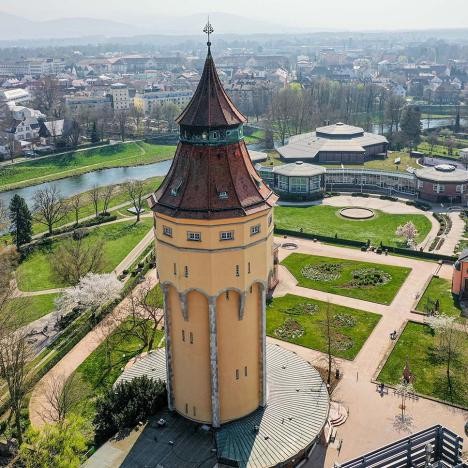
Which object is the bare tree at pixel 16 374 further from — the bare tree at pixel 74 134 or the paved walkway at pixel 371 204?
the bare tree at pixel 74 134

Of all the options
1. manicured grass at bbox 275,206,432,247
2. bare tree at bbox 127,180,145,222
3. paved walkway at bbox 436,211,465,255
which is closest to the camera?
paved walkway at bbox 436,211,465,255

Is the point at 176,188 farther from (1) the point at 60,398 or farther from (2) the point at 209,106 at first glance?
(1) the point at 60,398

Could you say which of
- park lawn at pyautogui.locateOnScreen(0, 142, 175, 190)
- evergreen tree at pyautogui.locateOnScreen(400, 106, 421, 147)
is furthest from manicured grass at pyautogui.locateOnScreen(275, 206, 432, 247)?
park lawn at pyautogui.locateOnScreen(0, 142, 175, 190)

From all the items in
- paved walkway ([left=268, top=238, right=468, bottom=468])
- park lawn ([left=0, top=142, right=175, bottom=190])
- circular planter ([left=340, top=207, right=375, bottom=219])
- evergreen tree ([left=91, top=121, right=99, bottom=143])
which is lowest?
paved walkway ([left=268, top=238, right=468, bottom=468])

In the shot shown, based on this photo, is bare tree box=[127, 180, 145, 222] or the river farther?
the river

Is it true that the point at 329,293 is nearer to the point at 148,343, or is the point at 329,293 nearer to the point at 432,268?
the point at 432,268

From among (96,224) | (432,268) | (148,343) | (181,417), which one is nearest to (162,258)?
(181,417)

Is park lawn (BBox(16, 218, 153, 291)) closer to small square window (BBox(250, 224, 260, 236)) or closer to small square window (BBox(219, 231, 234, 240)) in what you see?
small square window (BBox(219, 231, 234, 240))
